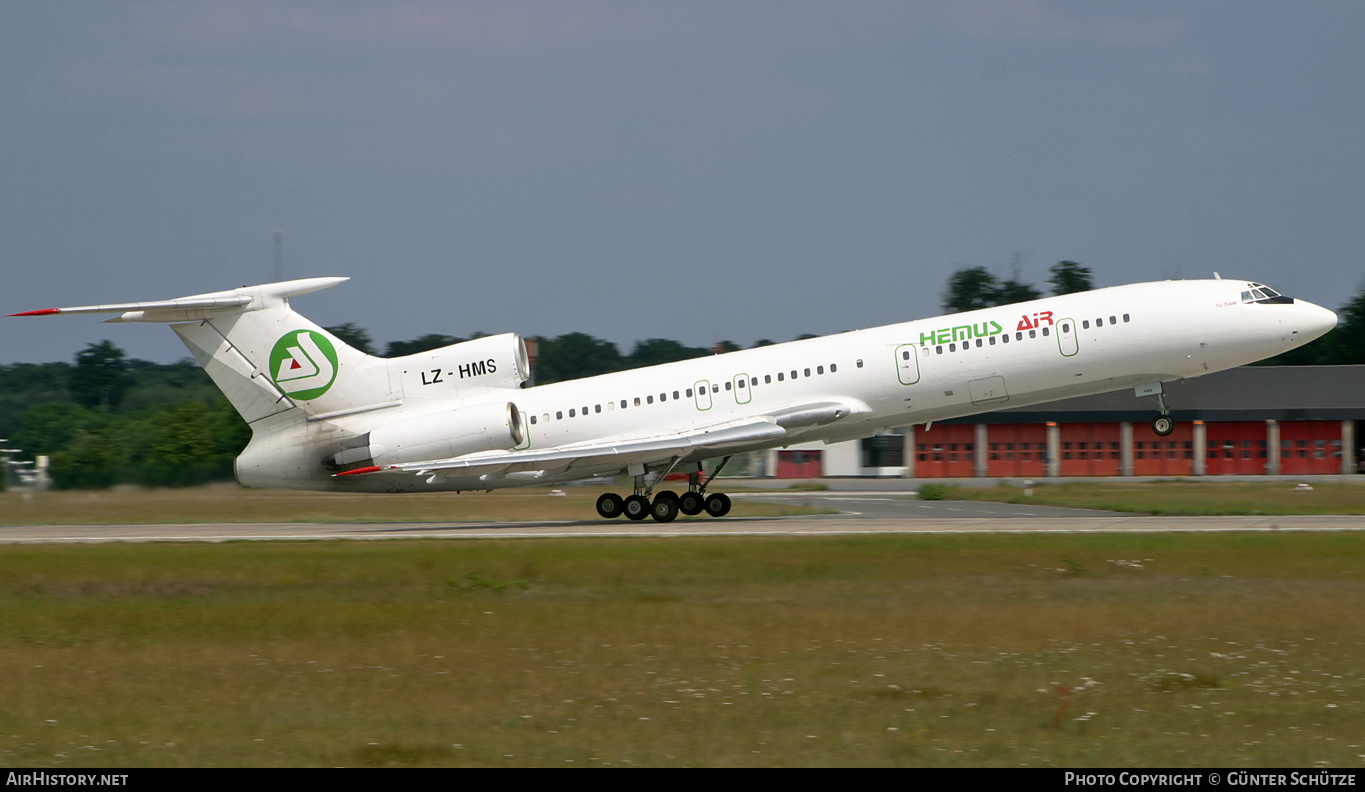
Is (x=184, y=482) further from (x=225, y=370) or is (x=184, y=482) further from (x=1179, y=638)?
(x=1179, y=638)

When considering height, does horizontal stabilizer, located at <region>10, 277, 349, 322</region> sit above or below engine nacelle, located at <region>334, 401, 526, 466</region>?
above

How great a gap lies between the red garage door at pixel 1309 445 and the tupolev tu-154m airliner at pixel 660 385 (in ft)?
137

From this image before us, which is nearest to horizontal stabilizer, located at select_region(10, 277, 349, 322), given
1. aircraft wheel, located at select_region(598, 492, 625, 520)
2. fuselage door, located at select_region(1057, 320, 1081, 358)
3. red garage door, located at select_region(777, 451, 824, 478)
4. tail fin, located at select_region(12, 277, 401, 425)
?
tail fin, located at select_region(12, 277, 401, 425)

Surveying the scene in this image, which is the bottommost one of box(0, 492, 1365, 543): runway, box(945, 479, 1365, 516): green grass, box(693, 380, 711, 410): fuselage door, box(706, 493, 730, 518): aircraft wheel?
box(945, 479, 1365, 516): green grass

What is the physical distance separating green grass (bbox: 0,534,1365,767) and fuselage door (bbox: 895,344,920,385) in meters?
8.29

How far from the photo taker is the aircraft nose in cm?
3067

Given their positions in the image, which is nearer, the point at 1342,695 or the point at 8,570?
the point at 1342,695

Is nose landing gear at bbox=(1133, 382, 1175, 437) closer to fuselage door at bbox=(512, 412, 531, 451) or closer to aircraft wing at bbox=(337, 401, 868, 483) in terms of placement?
aircraft wing at bbox=(337, 401, 868, 483)

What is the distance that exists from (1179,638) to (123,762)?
10.9 m

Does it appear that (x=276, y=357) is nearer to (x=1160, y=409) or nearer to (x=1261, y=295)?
(x=1160, y=409)

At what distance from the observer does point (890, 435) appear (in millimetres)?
73688

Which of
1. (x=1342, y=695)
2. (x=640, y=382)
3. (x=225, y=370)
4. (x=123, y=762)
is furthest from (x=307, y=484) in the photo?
(x=1342, y=695)

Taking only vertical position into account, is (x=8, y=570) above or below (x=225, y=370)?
below

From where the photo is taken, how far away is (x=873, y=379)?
31.5 metres
